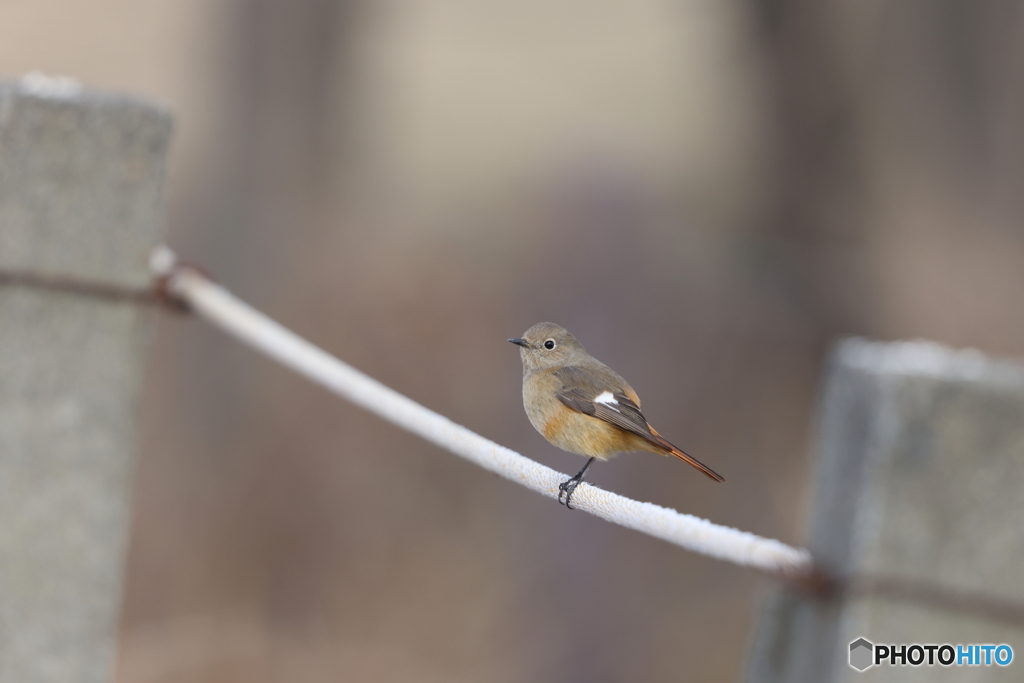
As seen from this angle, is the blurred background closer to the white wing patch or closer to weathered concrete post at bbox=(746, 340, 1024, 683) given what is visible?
the white wing patch

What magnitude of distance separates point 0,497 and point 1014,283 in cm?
646

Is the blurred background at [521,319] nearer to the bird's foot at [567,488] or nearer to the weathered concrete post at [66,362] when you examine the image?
the weathered concrete post at [66,362]

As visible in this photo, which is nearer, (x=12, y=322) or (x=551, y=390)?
(x=551, y=390)

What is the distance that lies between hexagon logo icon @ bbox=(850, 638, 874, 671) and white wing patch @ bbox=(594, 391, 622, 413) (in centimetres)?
66

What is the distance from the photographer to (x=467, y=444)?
5.57ft

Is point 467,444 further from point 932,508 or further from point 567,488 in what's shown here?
point 932,508

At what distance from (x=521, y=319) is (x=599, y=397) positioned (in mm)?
4589

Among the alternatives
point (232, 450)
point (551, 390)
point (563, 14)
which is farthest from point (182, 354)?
point (563, 14)

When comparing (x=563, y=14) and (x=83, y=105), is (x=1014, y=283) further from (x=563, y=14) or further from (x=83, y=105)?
(x=563, y=14)

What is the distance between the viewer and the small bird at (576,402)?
190 centimetres

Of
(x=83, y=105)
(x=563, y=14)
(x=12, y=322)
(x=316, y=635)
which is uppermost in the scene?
(x=563, y=14)

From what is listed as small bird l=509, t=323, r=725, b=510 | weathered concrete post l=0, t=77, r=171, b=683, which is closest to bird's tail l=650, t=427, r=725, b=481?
small bird l=509, t=323, r=725, b=510

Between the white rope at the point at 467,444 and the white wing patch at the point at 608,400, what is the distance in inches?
8.5

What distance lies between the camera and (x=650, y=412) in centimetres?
623
